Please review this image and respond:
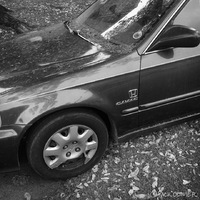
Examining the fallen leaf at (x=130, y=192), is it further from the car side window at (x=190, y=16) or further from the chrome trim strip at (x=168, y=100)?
the car side window at (x=190, y=16)

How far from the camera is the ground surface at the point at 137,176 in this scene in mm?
2566

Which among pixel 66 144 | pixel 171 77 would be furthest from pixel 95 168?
pixel 171 77

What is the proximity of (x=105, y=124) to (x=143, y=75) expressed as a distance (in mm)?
559

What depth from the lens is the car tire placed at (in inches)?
92.7

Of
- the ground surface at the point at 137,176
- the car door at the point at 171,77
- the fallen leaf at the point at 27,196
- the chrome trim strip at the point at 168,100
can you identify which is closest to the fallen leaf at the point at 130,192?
the ground surface at the point at 137,176

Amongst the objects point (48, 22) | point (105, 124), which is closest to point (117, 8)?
point (105, 124)

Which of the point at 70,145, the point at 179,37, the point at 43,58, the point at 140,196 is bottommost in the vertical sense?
the point at 140,196

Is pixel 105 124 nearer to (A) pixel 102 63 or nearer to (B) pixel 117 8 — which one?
(A) pixel 102 63

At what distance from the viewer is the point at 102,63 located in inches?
96.7

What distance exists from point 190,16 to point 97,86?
1.06 metres

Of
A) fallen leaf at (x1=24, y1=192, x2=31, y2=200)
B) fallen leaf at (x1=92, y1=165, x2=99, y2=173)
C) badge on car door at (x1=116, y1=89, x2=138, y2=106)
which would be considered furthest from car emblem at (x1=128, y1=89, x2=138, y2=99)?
fallen leaf at (x1=24, y1=192, x2=31, y2=200)

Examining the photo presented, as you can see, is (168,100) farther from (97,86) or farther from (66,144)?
(66,144)

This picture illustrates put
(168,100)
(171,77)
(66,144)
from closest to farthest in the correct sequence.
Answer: (66,144) → (171,77) → (168,100)

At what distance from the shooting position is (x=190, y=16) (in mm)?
2646
